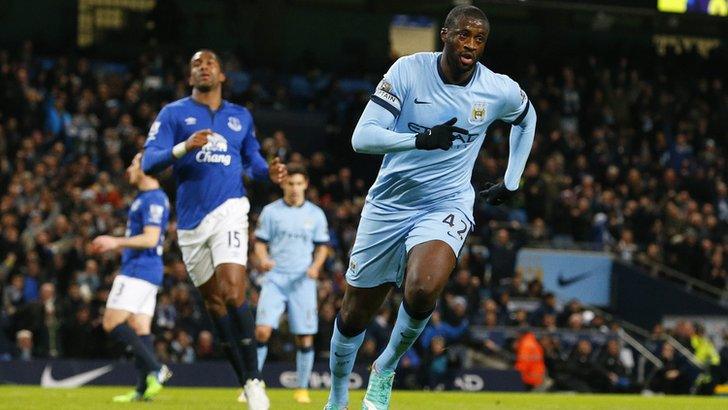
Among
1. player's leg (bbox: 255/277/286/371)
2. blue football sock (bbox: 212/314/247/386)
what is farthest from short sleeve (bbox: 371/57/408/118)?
player's leg (bbox: 255/277/286/371)

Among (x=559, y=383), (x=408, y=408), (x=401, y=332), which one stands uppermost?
(x=401, y=332)

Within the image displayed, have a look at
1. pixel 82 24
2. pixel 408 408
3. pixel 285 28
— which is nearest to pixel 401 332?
pixel 408 408

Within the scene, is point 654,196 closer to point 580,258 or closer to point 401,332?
point 580,258

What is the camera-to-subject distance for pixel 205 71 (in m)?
11.0

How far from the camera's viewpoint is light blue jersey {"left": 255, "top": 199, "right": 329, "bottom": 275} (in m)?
16.1

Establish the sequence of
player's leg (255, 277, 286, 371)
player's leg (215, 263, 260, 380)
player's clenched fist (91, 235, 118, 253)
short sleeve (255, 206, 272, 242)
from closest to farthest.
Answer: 1. player's leg (215, 263, 260, 380)
2. player's clenched fist (91, 235, 118, 253)
3. player's leg (255, 277, 286, 371)
4. short sleeve (255, 206, 272, 242)

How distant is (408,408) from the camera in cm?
1297

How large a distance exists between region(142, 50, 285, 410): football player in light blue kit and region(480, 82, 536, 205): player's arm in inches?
83.5

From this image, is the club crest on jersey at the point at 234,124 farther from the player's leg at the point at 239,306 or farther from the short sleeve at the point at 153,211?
the short sleeve at the point at 153,211

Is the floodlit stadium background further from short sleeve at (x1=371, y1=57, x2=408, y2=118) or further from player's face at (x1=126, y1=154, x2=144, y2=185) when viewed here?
short sleeve at (x1=371, y1=57, x2=408, y2=118)

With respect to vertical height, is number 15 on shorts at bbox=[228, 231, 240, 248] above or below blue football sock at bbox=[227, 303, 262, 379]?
above

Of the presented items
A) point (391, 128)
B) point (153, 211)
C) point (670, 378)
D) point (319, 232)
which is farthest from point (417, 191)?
point (670, 378)

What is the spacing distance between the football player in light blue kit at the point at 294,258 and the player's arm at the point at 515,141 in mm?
6490

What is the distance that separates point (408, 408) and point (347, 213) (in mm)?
12708
